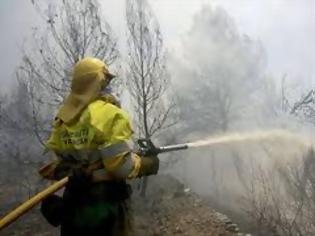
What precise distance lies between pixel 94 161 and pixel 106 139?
198 mm

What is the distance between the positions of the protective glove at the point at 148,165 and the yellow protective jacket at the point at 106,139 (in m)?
0.10

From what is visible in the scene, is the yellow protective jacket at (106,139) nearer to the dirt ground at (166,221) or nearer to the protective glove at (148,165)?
the protective glove at (148,165)

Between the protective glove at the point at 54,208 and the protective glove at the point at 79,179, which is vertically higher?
the protective glove at the point at 79,179

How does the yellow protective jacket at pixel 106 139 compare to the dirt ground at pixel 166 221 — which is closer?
the yellow protective jacket at pixel 106 139

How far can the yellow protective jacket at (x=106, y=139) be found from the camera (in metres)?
2.78

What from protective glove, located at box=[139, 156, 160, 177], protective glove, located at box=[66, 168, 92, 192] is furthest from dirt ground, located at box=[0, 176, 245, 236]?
protective glove, located at box=[66, 168, 92, 192]

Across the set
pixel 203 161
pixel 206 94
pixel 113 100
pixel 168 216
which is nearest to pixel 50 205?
pixel 113 100

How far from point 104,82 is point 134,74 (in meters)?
11.6

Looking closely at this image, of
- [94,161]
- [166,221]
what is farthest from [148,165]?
[166,221]

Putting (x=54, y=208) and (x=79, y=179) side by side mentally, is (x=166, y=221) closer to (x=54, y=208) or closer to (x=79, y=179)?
(x=54, y=208)

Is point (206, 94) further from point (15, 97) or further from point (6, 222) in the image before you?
point (6, 222)

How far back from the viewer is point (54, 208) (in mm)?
3021

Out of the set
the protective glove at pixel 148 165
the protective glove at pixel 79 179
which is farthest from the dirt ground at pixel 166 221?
the protective glove at pixel 79 179

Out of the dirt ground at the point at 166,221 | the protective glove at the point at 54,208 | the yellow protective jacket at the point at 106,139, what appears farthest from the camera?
the dirt ground at the point at 166,221
